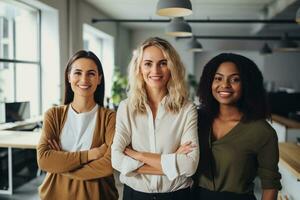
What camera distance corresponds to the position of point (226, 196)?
1.64m

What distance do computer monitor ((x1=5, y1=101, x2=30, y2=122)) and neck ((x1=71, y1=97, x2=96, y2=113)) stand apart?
10.1ft

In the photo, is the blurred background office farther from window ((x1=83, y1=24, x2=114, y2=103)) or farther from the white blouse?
the white blouse

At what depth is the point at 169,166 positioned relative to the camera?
5.16ft

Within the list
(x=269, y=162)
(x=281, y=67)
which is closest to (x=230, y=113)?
(x=269, y=162)

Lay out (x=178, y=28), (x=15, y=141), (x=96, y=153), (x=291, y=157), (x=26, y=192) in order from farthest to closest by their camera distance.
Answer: (x=178, y=28)
(x=26, y=192)
(x=15, y=141)
(x=291, y=157)
(x=96, y=153)

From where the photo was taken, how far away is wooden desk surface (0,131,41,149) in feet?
11.8

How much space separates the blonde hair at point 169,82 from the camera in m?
1.68

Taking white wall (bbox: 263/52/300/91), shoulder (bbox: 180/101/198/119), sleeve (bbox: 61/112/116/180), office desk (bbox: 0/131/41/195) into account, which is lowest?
office desk (bbox: 0/131/41/195)

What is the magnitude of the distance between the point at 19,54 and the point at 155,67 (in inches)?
180

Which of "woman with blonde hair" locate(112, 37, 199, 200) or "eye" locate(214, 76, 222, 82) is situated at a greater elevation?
"eye" locate(214, 76, 222, 82)

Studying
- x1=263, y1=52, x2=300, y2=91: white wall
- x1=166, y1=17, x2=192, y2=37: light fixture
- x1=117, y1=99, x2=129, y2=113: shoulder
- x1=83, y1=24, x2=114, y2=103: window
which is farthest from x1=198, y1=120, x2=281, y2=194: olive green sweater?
x1=263, y1=52, x2=300, y2=91: white wall

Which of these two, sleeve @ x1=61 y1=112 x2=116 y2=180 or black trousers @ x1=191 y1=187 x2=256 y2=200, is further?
sleeve @ x1=61 y1=112 x2=116 y2=180

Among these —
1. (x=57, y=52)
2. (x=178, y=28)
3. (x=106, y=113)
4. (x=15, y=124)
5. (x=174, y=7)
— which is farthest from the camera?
(x=57, y=52)

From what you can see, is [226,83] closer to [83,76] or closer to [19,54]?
[83,76]
